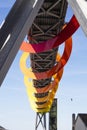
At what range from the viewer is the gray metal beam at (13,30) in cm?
1009

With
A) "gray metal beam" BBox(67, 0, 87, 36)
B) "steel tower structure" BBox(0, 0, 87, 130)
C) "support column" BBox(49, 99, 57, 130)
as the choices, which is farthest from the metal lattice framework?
"support column" BBox(49, 99, 57, 130)

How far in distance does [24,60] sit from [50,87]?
8.17 metres

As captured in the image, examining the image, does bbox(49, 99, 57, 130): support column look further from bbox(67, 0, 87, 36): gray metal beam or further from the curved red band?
bbox(67, 0, 87, 36): gray metal beam

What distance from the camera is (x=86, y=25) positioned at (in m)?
8.79

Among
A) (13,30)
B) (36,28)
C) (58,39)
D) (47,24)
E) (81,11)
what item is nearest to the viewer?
(81,11)

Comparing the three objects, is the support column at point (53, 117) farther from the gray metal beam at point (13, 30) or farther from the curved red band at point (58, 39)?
the gray metal beam at point (13, 30)

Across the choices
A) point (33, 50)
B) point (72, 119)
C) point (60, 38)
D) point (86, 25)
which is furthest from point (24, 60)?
point (72, 119)

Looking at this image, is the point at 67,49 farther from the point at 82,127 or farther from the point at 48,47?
the point at 82,127

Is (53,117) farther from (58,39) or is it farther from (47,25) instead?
(58,39)

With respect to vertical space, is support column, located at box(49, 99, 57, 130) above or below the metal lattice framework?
above

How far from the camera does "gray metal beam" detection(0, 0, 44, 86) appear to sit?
33.1 feet

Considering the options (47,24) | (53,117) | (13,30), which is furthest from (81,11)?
(53,117)

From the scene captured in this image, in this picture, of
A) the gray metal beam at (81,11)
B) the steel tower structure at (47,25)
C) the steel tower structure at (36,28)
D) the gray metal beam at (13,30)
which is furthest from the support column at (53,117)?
the gray metal beam at (81,11)

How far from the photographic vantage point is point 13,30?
10523mm
